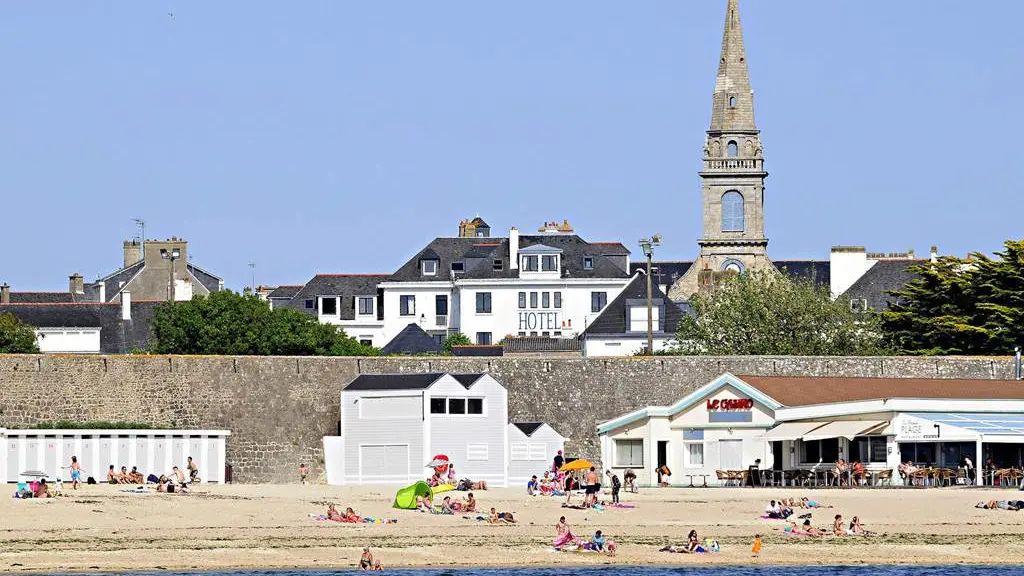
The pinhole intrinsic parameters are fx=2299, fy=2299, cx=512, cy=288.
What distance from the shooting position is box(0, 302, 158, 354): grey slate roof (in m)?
90.3

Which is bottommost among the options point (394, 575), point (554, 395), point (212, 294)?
point (394, 575)

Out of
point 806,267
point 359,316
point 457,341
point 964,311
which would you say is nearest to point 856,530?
point 964,311

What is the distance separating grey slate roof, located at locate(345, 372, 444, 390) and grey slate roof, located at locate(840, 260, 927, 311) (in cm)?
4407

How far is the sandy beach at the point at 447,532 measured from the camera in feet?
125

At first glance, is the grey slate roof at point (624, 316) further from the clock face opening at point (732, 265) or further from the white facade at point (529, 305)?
the clock face opening at point (732, 265)

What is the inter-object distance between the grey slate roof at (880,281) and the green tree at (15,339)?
120 ft

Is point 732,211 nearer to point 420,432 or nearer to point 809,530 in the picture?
point 420,432

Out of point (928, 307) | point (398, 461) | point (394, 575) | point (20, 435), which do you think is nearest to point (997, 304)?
point (928, 307)

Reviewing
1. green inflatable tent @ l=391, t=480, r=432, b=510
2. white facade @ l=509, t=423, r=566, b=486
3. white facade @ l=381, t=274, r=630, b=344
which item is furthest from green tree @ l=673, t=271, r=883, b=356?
green inflatable tent @ l=391, t=480, r=432, b=510

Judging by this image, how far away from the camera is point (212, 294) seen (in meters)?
81.7

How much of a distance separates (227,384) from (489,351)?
31399 mm

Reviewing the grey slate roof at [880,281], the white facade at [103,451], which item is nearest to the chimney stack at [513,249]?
the grey slate roof at [880,281]

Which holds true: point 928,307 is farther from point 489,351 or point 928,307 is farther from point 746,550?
point 746,550

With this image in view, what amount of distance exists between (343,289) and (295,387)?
135 ft
